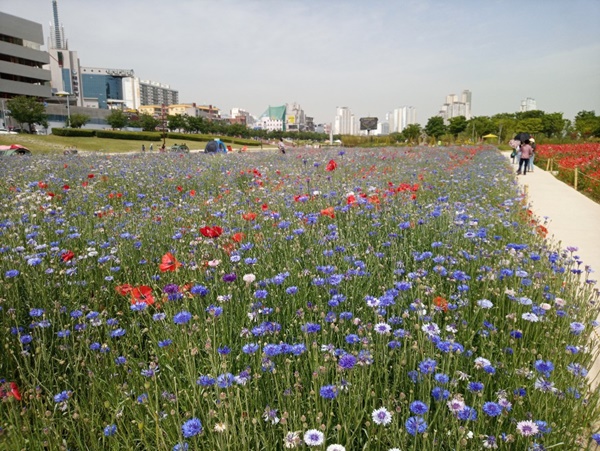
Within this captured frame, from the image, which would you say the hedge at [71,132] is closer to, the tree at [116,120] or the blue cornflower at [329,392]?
the tree at [116,120]

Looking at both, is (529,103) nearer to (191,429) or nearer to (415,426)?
(415,426)

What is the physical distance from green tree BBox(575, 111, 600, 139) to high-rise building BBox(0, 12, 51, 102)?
82.4 m

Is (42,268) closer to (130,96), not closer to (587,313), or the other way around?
(587,313)

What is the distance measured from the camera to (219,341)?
204 centimetres

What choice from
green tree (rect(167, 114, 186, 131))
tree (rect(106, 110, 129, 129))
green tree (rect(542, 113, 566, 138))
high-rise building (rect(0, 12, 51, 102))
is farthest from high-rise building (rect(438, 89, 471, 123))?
high-rise building (rect(0, 12, 51, 102))

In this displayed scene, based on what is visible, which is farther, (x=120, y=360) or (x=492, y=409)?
(x=120, y=360)

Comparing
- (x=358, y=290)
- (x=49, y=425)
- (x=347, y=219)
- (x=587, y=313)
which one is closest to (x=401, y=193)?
(x=347, y=219)

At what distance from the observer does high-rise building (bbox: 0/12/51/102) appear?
6216cm

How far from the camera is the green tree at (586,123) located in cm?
5269

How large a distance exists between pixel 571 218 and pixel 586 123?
211 ft

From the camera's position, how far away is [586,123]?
5822cm

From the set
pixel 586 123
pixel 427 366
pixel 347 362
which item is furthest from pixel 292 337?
pixel 586 123

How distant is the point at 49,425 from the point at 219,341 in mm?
764

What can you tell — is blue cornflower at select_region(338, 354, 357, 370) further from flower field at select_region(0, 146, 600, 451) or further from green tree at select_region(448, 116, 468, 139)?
green tree at select_region(448, 116, 468, 139)
